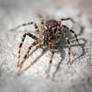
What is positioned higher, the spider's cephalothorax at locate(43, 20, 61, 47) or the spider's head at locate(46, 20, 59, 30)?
the spider's head at locate(46, 20, 59, 30)

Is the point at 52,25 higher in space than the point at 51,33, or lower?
higher

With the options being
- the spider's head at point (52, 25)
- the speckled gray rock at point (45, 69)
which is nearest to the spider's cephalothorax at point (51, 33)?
the spider's head at point (52, 25)

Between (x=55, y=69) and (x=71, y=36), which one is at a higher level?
(x=71, y=36)

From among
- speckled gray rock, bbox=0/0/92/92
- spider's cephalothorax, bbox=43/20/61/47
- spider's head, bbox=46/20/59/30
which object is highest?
spider's head, bbox=46/20/59/30

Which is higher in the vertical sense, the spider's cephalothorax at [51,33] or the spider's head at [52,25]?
the spider's head at [52,25]

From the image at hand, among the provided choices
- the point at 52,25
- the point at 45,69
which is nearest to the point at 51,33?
the point at 52,25

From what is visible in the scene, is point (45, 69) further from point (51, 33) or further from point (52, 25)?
point (52, 25)

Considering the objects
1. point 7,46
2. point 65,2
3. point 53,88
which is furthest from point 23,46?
point 65,2

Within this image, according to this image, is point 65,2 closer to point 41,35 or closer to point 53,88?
point 41,35

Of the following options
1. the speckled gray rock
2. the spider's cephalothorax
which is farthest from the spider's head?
the speckled gray rock

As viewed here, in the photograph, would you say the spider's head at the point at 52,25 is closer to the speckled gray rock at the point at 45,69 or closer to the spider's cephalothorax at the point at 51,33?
the spider's cephalothorax at the point at 51,33

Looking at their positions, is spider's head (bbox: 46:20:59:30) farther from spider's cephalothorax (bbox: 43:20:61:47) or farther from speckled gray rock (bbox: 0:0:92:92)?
speckled gray rock (bbox: 0:0:92:92)
